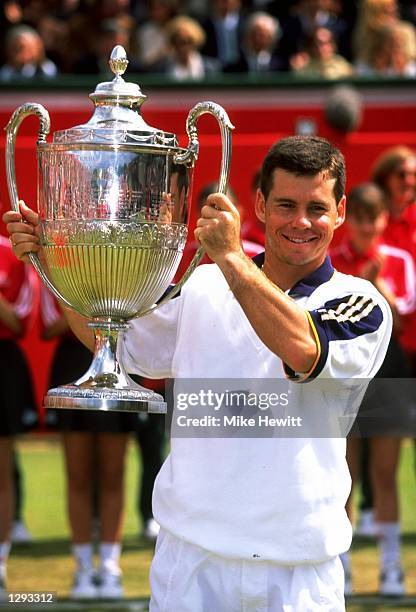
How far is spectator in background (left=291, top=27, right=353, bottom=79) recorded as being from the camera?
9438 millimetres

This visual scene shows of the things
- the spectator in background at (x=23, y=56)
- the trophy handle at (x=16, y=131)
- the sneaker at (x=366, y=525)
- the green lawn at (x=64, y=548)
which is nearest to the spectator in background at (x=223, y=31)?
the spectator in background at (x=23, y=56)

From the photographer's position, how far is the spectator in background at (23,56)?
9.51 meters

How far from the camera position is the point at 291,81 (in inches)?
336

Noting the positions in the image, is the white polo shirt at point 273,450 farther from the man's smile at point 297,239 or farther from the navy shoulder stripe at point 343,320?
the man's smile at point 297,239

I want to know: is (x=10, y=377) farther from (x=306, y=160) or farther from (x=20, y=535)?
(x=306, y=160)

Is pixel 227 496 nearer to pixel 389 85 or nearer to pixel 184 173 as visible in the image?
pixel 184 173

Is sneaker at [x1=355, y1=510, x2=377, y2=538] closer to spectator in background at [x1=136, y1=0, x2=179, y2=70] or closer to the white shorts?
spectator in background at [x1=136, y1=0, x2=179, y2=70]

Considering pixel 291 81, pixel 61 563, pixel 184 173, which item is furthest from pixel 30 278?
pixel 184 173

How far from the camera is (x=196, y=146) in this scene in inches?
127

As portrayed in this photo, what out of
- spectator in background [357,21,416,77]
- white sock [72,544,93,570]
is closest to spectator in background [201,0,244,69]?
spectator in background [357,21,416,77]

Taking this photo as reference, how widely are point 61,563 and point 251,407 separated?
13.9 feet

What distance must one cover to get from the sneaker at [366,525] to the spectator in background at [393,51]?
2.85 meters

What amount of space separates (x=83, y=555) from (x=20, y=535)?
1459mm

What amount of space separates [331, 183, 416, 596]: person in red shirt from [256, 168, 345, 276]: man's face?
3085mm
